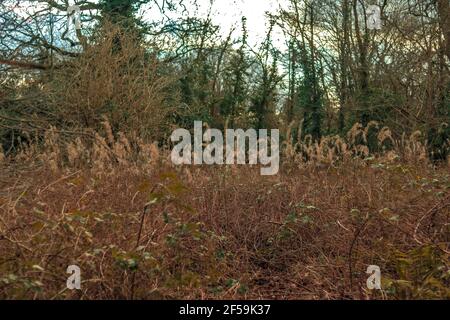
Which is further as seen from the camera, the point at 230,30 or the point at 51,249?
the point at 230,30

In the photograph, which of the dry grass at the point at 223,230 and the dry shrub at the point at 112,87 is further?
the dry shrub at the point at 112,87

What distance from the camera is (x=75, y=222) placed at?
3434 mm

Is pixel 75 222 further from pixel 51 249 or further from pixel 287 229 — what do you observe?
pixel 287 229

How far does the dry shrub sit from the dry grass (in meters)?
5.07

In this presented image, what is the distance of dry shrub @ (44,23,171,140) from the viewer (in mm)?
11109

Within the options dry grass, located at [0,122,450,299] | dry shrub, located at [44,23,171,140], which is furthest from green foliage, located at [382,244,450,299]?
dry shrub, located at [44,23,171,140]

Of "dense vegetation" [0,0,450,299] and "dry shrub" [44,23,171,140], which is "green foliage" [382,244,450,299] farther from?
"dry shrub" [44,23,171,140]

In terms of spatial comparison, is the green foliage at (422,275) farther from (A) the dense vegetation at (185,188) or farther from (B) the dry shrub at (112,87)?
(B) the dry shrub at (112,87)

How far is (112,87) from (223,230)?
7675 mm

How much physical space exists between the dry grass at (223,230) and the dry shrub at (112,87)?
16.6ft

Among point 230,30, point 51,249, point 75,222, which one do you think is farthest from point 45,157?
point 230,30

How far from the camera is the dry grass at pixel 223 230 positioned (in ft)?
9.50

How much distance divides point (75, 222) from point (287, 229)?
202 centimetres

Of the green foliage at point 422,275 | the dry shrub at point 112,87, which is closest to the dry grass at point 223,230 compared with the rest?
the green foliage at point 422,275
